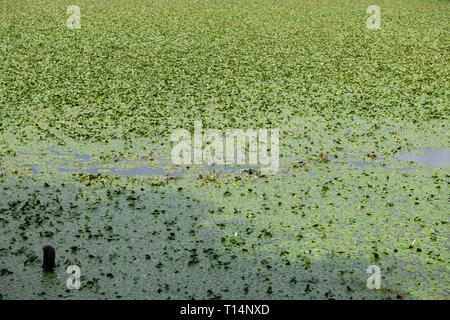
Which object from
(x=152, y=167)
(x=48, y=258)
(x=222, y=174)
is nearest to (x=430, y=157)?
(x=222, y=174)

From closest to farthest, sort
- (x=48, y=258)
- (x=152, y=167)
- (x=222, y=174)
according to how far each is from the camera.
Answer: (x=48, y=258) → (x=222, y=174) → (x=152, y=167)

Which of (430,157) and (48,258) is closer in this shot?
(48,258)

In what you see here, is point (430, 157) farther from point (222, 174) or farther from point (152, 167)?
point (152, 167)

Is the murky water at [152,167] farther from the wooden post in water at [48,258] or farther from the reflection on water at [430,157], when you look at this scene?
the wooden post in water at [48,258]

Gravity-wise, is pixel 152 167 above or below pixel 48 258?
above

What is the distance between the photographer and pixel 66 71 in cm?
1702

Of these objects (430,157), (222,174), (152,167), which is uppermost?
(430,157)

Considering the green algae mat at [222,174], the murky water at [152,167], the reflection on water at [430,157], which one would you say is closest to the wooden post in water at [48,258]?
the green algae mat at [222,174]

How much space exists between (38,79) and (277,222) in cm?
1003

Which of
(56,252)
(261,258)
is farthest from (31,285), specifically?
(261,258)

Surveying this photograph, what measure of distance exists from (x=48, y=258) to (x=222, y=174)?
3.84 metres

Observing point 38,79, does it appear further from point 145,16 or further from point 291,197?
point 145,16

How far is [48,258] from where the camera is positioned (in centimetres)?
690

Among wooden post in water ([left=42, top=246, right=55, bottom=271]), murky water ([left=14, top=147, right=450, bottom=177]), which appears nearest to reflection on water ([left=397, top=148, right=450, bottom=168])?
murky water ([left=14, top=147, right=450, bottom=177])
